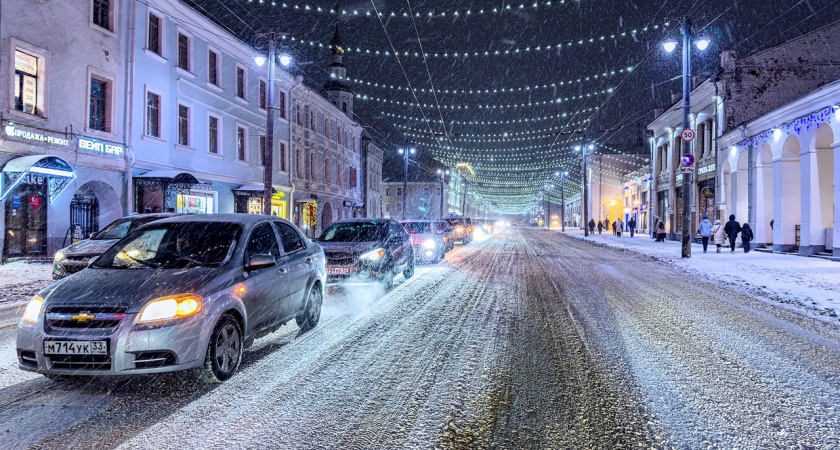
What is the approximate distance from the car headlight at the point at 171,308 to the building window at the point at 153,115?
1839cm

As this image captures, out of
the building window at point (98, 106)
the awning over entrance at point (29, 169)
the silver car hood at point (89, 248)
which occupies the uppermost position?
the building window at point (98, 106)

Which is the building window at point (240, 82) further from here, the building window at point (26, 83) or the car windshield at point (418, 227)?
the car windshield at point (418, 227)

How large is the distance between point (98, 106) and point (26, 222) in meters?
4.71

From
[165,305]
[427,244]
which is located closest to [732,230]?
[427,244]

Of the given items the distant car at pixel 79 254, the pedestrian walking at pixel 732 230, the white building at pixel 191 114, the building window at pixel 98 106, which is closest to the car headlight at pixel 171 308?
the distant car at pixel 79 254

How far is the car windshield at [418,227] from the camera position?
62.1ft

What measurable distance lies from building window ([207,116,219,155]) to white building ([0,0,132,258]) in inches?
226

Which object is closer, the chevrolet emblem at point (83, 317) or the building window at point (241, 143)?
the chevrolet emblem at point (83, 317)

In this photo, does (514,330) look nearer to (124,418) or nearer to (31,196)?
(124,418)

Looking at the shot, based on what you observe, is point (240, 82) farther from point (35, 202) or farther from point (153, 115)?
point (35, 202)

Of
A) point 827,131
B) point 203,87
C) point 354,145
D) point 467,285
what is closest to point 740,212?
point 827,131

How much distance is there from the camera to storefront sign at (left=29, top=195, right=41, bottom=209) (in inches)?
624

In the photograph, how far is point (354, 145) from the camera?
49656 mm

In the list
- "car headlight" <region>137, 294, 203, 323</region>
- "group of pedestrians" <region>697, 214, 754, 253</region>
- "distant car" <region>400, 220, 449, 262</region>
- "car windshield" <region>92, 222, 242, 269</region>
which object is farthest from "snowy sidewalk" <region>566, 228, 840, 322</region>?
"car headlight" <region>137, 294, 203, 323</region>
